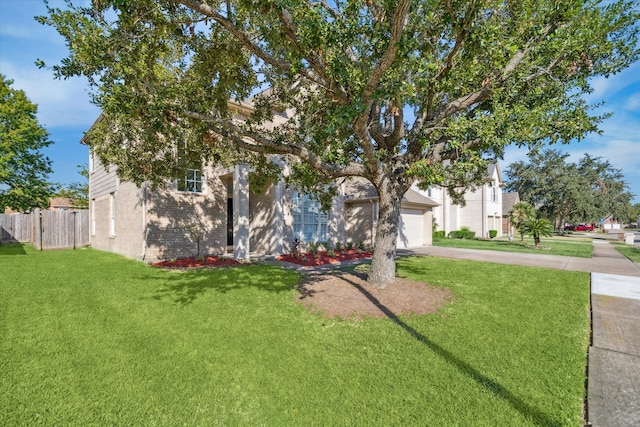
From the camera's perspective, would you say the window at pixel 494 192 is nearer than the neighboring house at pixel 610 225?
Yes

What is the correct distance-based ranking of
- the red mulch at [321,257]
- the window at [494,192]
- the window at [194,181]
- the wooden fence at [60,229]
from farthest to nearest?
1. the window at [494,192]
2. the wooden fence at [60,229]
3. the window at [194,181]
4. the red mulch at [321,257]

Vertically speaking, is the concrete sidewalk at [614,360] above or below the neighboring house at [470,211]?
below

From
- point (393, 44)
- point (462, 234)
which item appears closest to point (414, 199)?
point (462, 234)

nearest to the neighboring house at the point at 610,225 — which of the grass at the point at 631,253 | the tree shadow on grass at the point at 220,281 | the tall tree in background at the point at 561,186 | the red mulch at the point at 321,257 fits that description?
the tall tree in background at the point at 561,186

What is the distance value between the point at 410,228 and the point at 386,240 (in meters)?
11.6

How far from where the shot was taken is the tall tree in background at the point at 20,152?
15.8 meters

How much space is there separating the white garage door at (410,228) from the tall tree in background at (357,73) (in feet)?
32.5

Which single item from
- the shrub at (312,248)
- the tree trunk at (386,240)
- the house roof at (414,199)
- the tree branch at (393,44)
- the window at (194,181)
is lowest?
the shrub at (312,248)

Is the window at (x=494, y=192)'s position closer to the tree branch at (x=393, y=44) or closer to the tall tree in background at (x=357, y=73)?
the tall tree in background at (x=357, y=73)

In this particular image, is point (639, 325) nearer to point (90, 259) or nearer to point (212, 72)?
point (212, 72)

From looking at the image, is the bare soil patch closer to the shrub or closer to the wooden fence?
the shrub

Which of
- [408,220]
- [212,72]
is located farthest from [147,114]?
[408,220]

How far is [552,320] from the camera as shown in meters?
5.47

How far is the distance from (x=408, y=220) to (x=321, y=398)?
15.6m
